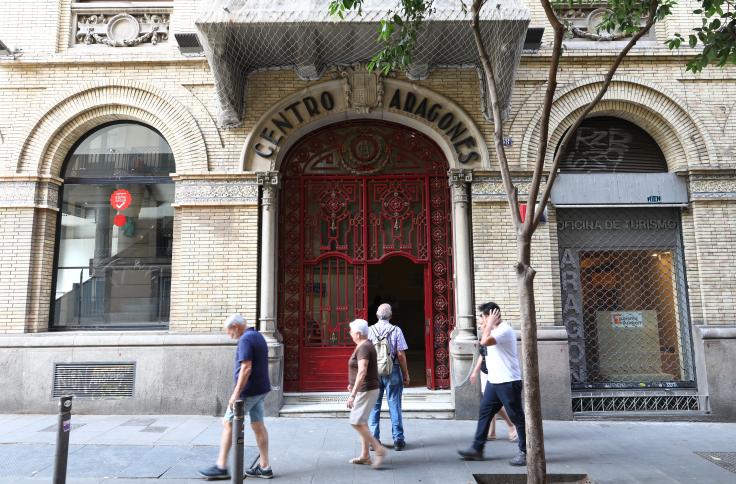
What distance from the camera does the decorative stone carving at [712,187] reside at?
8.62m

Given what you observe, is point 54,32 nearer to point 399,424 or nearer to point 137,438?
point 137,438

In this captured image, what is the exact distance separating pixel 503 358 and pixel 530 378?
746 mm

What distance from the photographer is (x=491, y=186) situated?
870cm

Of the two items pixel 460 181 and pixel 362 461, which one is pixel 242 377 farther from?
pixel 460 181

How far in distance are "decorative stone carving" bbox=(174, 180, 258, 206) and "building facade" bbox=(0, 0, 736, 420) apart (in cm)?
4

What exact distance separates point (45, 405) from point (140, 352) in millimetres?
1706

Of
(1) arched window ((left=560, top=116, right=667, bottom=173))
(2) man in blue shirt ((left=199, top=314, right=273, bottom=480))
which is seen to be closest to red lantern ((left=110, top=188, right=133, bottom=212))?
(2) man in blue shirt ((left=199, top=314, right=273, bottom=480))

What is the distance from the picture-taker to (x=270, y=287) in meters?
8.55

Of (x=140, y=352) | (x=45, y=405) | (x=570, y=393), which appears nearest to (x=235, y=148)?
(x=140, y=352)

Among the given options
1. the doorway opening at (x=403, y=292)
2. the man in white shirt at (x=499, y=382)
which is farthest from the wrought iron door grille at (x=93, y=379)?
the doorway opening at (x=403, y=292)

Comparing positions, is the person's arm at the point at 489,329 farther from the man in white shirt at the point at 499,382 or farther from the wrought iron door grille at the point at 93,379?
the wrought iron door grille at the point at 93,379

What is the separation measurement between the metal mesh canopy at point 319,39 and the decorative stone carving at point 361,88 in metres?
0.18

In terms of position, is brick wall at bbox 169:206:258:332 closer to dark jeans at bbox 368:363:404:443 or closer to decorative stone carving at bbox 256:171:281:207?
decorative stone carving at bbox 256:171:281:207

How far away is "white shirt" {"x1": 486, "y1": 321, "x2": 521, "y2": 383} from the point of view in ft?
18.8
